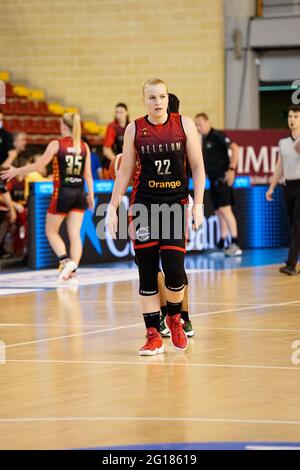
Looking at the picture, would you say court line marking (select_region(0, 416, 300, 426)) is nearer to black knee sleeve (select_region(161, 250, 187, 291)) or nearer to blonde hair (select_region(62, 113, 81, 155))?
black knee sleeve (select_region(161, 250, 187, 291))

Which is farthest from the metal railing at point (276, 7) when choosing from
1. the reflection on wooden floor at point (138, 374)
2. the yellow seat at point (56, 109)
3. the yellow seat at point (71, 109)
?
the reflection on wooden floor at point (138, 374)

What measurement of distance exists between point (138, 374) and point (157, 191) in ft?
4.89

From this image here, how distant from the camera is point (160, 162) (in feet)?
30.0

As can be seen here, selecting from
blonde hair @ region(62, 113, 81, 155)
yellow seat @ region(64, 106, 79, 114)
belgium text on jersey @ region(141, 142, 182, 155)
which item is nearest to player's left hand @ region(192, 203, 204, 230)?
belgium text on jersey @ region(141, 142, 182, 155)

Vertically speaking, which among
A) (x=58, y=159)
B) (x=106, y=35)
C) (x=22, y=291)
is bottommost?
(x=22, y=291)

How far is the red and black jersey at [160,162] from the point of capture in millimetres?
9164

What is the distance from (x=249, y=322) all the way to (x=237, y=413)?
13.5ft

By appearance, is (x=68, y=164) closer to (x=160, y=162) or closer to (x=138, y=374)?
(x=160, y=162)

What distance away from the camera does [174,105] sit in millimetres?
10156

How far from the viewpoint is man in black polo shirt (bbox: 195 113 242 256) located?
64.2ft

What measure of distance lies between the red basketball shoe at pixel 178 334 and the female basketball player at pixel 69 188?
5647 mm

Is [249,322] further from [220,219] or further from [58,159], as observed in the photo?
[220,219]

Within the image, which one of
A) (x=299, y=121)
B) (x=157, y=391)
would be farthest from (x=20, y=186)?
(x=157, y=391)

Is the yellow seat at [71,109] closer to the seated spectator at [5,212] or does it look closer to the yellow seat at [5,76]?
the yellow seat at [5,76]
